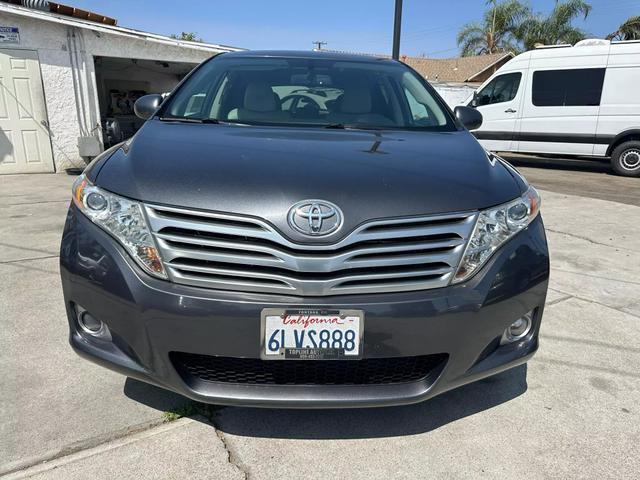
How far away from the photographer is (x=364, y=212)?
1.71m

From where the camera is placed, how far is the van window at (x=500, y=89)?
10.9m

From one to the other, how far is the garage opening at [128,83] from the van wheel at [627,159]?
9.81 m

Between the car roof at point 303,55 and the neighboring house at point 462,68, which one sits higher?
the neighboring house at point 462,68

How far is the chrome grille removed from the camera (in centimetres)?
166

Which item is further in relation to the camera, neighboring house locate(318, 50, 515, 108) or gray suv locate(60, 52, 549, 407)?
neighboring house locate(318, 50, 515, 108)

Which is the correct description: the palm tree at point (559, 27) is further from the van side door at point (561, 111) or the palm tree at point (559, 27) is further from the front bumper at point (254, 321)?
the front bumper at point (254, 321)

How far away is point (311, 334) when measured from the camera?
5.47 ft

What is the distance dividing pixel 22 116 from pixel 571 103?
34.5ft

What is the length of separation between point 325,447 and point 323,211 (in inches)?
38.1

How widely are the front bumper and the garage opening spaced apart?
1164cm

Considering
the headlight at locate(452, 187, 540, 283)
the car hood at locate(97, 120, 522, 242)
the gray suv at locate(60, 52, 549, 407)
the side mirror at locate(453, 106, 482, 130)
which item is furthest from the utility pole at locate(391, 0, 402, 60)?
the headlight at locate(452, 187, 540, 283)

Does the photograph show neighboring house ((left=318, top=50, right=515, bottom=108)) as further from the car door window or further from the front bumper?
the front bumper

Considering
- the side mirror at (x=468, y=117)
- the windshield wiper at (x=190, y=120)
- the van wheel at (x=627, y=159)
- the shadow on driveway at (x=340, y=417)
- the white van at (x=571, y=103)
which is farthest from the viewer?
the van wheel at (x=627, y=159)

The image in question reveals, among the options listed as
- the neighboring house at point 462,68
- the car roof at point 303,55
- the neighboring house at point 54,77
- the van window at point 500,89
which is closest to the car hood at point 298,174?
the car roof at point 303,55
